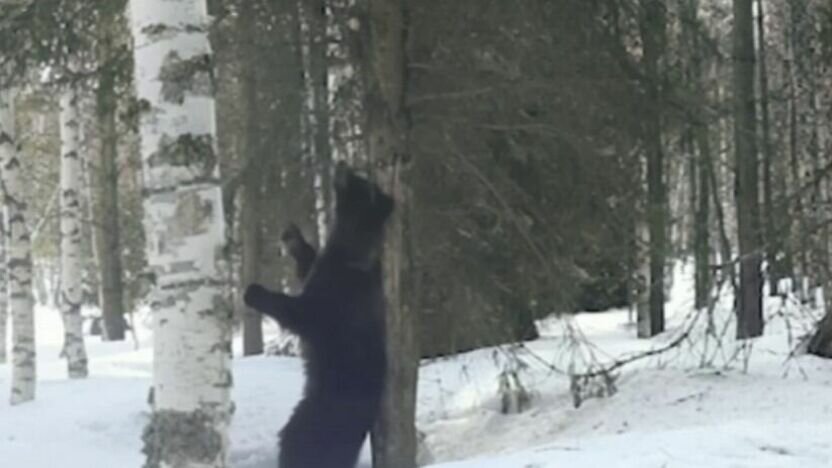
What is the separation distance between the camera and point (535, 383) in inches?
485

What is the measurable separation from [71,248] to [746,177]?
897 centimetres

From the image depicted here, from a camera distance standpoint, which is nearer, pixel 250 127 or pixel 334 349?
pixel 334 349

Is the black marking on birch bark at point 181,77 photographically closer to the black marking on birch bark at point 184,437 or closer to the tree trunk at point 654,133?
the black marking on birch bark at point 184,437

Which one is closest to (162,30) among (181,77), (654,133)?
(181,77)

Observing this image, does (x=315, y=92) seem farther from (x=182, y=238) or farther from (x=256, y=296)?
(x=182, y=238)

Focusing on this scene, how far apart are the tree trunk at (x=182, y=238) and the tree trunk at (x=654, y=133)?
4872mm

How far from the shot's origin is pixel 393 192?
27.2 feet

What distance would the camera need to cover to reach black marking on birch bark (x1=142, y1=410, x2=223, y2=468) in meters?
4.48

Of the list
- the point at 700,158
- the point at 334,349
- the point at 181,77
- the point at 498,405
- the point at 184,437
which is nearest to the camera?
the point at 184,437

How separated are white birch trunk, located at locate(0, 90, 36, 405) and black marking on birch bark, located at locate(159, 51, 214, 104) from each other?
27.1 feet

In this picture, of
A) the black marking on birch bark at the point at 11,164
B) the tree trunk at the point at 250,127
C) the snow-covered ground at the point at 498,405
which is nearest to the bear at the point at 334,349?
the snow-covered ground at the point at 498,405

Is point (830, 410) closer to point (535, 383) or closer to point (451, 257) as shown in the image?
point (451, 257)

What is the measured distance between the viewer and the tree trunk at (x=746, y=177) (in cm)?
1160

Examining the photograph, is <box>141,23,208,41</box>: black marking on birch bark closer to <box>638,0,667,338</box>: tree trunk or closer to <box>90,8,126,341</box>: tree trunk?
<box>638,0,667,338</box>: tree trunk
